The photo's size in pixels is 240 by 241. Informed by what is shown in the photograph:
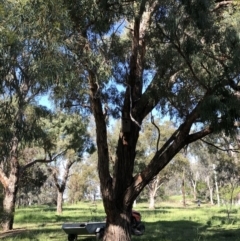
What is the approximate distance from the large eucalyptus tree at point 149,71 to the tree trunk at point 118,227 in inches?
0.9

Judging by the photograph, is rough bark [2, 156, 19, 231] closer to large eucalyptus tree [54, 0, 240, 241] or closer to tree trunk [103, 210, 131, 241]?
large eucalyptus tree [54, 0, 240, 241]

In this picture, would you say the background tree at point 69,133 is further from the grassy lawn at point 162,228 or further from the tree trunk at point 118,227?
the tree trunk at point 118,227

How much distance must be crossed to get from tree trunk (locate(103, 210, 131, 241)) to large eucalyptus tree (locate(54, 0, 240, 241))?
23mm

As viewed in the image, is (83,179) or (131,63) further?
(83,179)

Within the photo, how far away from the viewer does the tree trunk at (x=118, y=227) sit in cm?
966

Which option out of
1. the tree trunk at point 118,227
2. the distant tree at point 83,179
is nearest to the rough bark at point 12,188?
the tree trunk at point 118,227

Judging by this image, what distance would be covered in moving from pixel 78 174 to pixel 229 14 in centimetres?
4813

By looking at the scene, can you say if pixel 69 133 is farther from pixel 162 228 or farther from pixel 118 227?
pixel 118 227

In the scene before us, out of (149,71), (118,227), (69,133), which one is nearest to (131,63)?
(149,71)

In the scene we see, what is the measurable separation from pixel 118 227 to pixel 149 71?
470 cm

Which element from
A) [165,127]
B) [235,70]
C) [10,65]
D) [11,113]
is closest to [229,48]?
[235,70]

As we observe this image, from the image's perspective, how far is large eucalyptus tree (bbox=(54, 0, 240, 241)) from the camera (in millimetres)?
7895

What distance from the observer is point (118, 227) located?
9.74 m

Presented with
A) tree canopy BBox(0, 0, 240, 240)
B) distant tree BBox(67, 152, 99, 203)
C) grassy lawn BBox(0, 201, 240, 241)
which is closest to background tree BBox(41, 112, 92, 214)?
grassy lawn BBox(0, 201, 240, 241)
